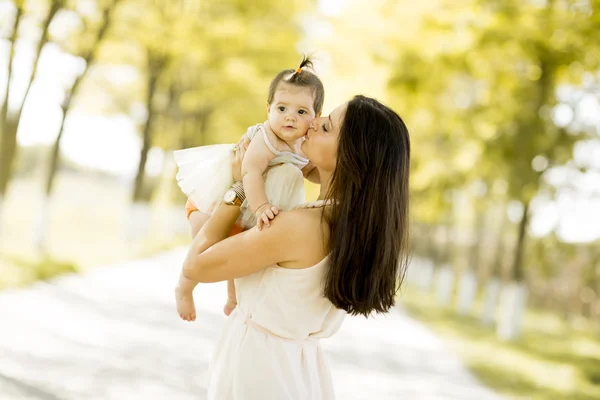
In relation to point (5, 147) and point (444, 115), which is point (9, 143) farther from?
point (444, 115)

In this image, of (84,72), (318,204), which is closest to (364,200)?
(318,204)

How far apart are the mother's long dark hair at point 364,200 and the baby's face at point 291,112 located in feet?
0.96

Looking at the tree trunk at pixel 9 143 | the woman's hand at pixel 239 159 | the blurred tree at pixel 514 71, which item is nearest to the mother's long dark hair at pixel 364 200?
Answer: the woman's hand at pixel 239 159

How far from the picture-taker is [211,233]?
8.51 ft

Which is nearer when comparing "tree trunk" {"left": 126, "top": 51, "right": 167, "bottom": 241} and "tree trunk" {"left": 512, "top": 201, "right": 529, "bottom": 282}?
"tree trunk" {"left": 512, "top": 201, "right": 529, "bottom": 282}

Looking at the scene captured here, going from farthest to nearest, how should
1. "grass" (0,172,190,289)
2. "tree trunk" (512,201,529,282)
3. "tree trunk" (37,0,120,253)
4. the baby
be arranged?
"tree trunk" (37,0,120,253) → "tree trunk" (512,201,529,282) → "grass" (0,172,190,289) → the baby

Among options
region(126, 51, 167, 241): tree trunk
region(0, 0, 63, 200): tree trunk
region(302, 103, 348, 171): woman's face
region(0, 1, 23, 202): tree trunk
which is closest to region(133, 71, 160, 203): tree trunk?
region(126, 51, 167, 241): tree trunk

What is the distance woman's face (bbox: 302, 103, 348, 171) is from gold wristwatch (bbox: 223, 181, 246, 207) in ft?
0.93

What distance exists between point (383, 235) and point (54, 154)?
1277cm

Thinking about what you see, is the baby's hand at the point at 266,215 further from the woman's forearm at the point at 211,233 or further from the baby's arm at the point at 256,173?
the woman's forearm at the point at 211,233

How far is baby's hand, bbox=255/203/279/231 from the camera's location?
2.39 meters

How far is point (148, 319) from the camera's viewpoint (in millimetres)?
8766

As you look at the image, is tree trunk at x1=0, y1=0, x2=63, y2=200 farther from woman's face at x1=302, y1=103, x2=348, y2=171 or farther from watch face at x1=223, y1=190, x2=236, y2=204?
woman's face at x1=302, y1=103, x2=348, y2=171

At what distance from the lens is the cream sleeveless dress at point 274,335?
2.47 m
